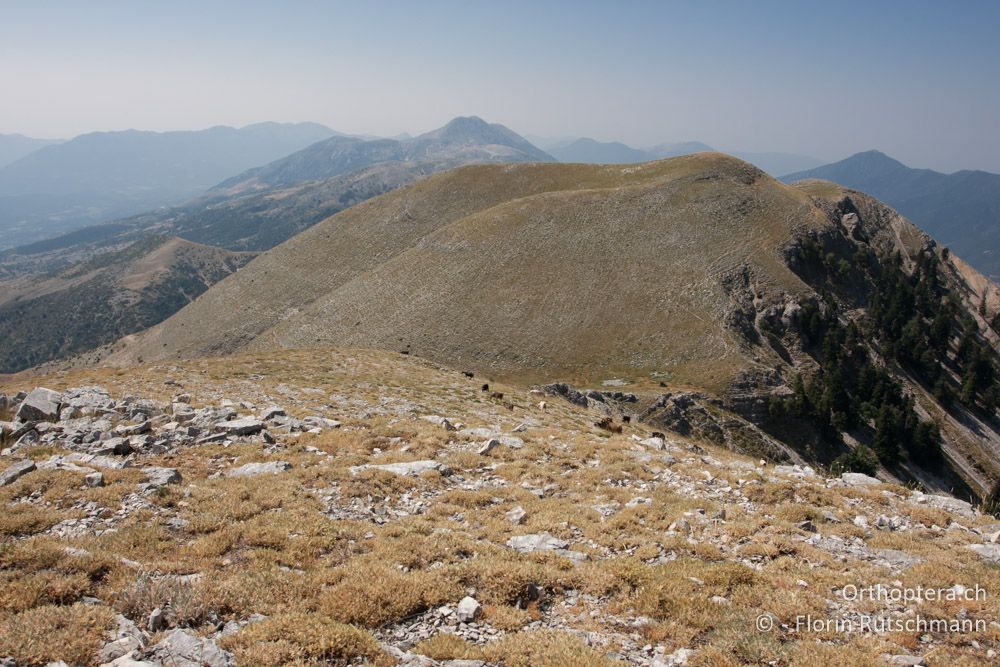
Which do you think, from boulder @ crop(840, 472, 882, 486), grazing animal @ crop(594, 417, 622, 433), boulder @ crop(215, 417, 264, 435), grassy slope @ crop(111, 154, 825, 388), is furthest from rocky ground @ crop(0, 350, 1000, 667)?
grassy slope @ crop(111, 154, 825, 388)

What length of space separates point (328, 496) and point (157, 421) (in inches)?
408

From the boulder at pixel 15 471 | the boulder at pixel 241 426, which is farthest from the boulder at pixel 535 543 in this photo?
the boulder at pixel 15 471

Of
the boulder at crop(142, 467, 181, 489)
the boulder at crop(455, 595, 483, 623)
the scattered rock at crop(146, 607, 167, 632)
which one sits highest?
the scattered rock at crop(146, 607, 167, 632)

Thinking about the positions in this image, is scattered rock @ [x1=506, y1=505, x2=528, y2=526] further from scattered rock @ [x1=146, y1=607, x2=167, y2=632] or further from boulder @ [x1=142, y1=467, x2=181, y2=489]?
boulder @ [x1=142, y1=467, x2=181, y2=489]

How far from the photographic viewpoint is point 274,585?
29.4ft

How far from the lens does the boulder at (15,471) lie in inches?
506

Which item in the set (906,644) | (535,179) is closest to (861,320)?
(535,179)

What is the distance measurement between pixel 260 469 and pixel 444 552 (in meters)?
8.11

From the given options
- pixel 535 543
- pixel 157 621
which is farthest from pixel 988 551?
pixel 157 621

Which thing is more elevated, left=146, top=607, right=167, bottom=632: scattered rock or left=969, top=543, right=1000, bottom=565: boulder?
left=146, top=607, right=167, bottom=632: scattered rock

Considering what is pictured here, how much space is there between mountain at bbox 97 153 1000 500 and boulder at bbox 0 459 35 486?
44399mm

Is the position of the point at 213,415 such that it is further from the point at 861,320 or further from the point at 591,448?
the point at 861,320

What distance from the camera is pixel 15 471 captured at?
42.9 feet

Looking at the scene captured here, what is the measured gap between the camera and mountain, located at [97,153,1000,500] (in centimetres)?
6225
